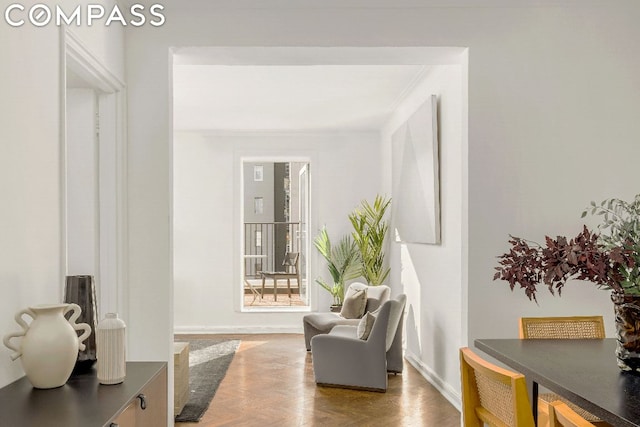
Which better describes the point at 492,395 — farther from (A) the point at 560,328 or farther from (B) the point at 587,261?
(A) the point at 560,328

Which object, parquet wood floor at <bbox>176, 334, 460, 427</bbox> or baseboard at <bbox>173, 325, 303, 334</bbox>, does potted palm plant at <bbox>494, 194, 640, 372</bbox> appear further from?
baseboard at <bbox>173, 325, 303, 334</bbox>

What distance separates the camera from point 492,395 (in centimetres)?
191

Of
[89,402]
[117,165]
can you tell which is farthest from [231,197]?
[89,402]

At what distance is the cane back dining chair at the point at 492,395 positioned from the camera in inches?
67.4

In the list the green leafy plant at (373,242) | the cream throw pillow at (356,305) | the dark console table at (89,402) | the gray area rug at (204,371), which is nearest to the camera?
the dark console table at (89,402)

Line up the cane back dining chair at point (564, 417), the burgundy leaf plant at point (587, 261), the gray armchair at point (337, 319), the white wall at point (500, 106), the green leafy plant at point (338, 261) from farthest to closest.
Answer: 1. the green leafy plant at point (338, 261)
2. the gray armchair at point (337, 319)
3. the white wall at point (500, 106)
4. the burgundy leaf plant at point (587, 261)
5. the cane back dining chair at point (564, 417)

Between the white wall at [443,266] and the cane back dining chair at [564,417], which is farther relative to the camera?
the white wall at [443,266]

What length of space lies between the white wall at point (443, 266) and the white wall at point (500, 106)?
0.33m

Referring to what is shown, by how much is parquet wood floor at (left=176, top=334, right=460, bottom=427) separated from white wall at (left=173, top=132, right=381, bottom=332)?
7.25 feet

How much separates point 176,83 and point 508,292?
372 cm

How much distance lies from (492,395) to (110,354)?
4.38ft

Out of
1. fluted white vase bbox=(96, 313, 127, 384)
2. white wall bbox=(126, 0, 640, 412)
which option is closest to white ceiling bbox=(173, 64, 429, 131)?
white wall bbox=(126, 0, 640, 412)

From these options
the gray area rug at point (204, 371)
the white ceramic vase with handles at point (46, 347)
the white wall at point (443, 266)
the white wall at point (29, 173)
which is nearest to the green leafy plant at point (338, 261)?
the gray area rug at point (204, 371)

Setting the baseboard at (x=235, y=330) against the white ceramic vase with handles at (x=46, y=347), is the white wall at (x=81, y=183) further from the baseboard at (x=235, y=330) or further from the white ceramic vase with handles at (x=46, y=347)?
the baseboard at (x=235, y=330)
